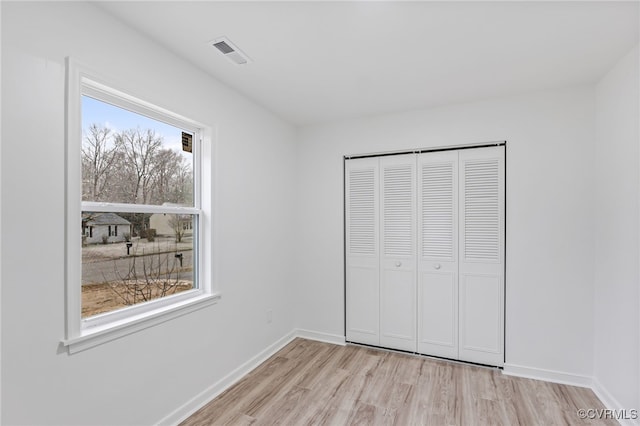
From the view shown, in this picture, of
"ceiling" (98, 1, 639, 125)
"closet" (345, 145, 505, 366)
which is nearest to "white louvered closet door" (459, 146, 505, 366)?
"closet" (345, 145, 505, 366)

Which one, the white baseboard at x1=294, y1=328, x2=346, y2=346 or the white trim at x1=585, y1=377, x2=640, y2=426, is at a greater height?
the white trim at x1=585, y1=377, x2=640, y2=426

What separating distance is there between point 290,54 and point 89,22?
115 centimetres

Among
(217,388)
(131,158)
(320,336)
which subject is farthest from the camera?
(320,336)

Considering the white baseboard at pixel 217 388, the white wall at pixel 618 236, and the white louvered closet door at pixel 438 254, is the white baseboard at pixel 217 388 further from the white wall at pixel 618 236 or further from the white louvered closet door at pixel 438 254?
the white wall at pixel 618 236

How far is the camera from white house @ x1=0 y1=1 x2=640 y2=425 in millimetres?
1454

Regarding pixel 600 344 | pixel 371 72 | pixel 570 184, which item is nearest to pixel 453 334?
pixel 600 344

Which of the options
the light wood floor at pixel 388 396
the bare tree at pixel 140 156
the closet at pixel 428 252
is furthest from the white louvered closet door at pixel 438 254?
the bare tree at pixel 140 156

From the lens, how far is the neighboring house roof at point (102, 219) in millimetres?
1747

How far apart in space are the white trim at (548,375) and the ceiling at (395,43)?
2.51 metres

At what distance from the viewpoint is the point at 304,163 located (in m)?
3.79

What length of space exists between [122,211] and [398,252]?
8.35 feet

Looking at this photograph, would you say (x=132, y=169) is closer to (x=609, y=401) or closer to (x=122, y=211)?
(x=122, y=211)

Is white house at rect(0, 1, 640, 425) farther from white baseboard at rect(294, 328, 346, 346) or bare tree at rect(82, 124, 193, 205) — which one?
bare tree at rect(82, 124, 193, 205)

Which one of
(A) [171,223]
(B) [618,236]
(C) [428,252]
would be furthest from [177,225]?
(B) [618,236]
